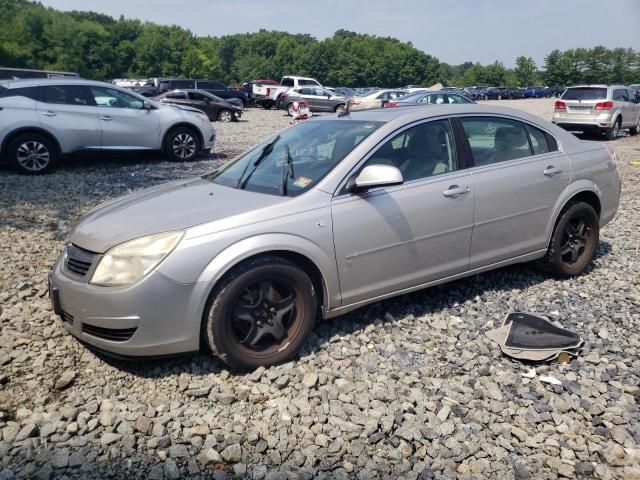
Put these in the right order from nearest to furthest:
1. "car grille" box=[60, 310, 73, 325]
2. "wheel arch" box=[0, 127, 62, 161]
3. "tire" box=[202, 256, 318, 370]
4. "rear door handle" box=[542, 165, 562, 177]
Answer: "tire" box=[202, 256, 318, 370] < "car grille" box=[60, 310, 73, 325] < "rear door handle" box=[542, 165, 562, 177] < "wheel arch" box=[0, 127, 62, 161]

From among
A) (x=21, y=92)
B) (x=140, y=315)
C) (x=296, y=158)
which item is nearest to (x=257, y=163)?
(x=296, y=158)

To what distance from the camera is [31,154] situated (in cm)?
968

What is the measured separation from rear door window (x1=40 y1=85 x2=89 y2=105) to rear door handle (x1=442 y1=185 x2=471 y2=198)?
8.36 m

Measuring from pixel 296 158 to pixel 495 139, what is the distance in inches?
68.2

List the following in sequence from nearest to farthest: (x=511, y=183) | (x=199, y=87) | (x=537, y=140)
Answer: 1. (x=511, y=183)
2. (x=537, y=140)
3. (x=199, y=87)

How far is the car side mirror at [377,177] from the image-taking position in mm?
3664

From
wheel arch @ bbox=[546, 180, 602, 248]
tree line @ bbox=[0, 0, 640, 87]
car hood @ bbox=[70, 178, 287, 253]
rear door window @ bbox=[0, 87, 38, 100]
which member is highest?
tree line @ bbox=[0, 0, 640, 87]

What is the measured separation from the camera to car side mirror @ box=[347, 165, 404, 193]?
3664 mm

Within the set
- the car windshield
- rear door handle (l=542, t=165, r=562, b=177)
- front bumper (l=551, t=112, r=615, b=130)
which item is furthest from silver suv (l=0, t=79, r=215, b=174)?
front bumper (l=551, t=112, r=615, b=130)

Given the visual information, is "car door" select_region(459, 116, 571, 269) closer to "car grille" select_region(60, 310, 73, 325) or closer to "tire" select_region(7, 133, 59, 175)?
"car grille" select_region(60, 310, 73, 325)

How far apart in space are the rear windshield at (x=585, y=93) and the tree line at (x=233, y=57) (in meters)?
65.0

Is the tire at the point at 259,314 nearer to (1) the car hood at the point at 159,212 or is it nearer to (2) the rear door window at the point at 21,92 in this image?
(1) the car hood at the point at 159,212

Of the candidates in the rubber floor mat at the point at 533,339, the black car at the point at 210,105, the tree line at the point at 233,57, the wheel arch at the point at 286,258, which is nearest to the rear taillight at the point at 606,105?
the black car at the point at 210,105

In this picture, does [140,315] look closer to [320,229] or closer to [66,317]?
[66,317]
